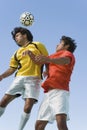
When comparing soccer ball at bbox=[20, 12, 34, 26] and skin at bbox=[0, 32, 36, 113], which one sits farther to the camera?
soccer ball at bbox=[20, 12, 34, 26]

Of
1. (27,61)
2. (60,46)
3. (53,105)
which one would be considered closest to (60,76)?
(53,105)

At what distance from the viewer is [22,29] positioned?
1007 centimetres

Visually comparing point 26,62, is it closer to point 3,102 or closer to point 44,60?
point 3,102

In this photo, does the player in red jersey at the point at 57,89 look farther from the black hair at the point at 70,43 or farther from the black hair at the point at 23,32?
the black hair at the point at 23,32

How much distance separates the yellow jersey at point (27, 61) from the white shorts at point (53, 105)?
1.46 meters

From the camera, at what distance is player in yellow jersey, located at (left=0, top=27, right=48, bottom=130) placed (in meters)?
9.10

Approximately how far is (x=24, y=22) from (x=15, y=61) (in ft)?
4.30

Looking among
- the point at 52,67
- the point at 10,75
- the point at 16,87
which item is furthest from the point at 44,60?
the point at 10,75

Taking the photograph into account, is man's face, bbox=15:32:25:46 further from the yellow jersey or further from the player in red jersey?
the player in red jersey

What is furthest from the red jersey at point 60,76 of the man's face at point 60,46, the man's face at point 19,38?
the man's face at point 19,38

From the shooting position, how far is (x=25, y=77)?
9.34 metres

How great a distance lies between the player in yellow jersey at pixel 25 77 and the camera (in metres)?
9.10

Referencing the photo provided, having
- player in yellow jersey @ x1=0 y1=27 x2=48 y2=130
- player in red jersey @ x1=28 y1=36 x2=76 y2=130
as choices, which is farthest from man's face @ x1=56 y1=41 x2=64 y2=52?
player in yellow jersey @ x1=0 y1=27 x2=48 y2=130

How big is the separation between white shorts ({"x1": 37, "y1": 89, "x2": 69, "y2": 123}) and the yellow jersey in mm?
1464
